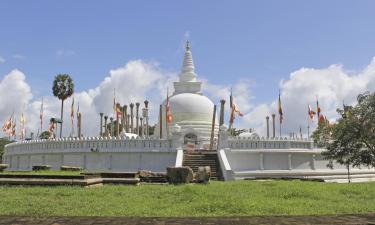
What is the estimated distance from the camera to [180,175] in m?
22.1

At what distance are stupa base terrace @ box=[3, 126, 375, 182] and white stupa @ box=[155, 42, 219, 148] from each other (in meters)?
8.79

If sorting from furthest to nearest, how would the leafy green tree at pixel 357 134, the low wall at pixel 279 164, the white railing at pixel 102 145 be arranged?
the white railing at pixel 102 145 < the low wall at pixel 279 164 < the leafy green tree at pixel 357 134

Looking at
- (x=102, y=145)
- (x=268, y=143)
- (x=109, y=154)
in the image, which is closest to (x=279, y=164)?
(x=268, y=143)

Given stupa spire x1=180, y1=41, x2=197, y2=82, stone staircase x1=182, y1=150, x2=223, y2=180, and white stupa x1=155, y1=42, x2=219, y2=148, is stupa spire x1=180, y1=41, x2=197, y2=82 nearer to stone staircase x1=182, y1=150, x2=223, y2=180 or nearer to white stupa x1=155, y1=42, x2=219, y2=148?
white stupa x1=155, y1=42, x2=219, y2=148

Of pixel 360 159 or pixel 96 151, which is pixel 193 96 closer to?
pixel 96 151

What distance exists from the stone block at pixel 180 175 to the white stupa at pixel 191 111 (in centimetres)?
2342

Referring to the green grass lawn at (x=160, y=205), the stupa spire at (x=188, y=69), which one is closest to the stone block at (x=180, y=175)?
the green grass lawn at (x=160, y=205)

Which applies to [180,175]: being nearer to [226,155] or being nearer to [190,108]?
[226,155]

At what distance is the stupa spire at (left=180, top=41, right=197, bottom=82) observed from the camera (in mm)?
61438

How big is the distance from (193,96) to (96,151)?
69.7ft

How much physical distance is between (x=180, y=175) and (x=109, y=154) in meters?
17.9

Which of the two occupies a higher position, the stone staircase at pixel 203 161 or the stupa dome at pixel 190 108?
the stupa dome at pixel 190 108

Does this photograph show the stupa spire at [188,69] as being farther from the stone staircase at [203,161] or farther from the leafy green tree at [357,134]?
the leafy green tree at [357,134]

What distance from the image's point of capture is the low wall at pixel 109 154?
37.2 m
